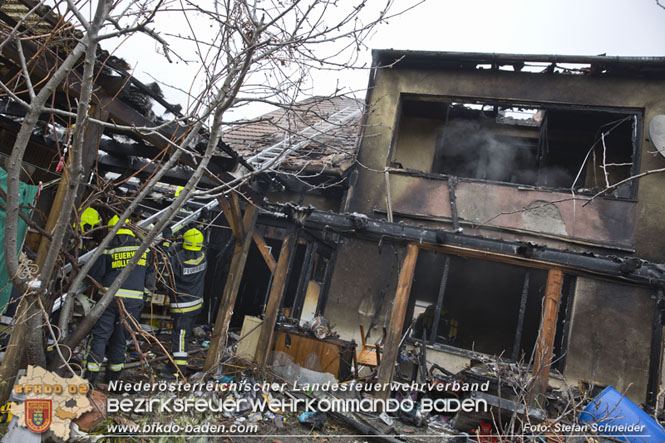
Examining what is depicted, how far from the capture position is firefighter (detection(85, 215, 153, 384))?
4852 mm

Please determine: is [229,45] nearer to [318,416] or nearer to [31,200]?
[31,200]

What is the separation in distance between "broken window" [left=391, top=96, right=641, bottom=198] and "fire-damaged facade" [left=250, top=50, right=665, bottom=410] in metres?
0.04

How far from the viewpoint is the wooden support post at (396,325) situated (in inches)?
256

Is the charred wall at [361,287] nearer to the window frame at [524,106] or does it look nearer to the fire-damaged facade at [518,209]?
the fire-damaged facade at [518,209]

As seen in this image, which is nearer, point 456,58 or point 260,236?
point 260,236

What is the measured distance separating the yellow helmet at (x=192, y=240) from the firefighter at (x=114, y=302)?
0.75 m

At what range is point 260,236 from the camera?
720cm

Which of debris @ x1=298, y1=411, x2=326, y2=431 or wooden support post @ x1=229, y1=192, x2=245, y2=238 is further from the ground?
wooden support post @ x1=229, y1=192, x2=245, y2=238

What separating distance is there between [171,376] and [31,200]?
327 centimetres

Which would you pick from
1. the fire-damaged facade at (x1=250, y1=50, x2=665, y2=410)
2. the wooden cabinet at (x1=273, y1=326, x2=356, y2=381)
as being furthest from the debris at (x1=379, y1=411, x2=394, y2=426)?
the wooden cabinet at (x1=273, y1=326, x2=356, y2=381)

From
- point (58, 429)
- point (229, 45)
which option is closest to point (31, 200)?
point (58, 429)

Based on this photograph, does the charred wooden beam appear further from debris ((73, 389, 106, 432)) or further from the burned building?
debris ((73, 389, 106, 432))

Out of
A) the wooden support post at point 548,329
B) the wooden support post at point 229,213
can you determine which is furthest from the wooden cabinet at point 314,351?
the wooden support post at point 548,329

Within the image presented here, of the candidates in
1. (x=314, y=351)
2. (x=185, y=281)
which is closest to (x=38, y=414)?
(x=185, y=281)
